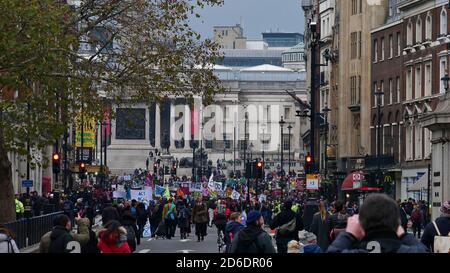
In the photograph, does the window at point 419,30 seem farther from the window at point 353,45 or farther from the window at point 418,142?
the window at point 353,45

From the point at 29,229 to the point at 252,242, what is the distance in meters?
26.7

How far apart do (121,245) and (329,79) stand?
97.4 m

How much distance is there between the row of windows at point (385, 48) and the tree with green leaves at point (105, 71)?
156 ft

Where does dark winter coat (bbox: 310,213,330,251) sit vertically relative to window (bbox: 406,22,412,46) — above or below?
below

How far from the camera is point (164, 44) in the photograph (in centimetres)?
4372

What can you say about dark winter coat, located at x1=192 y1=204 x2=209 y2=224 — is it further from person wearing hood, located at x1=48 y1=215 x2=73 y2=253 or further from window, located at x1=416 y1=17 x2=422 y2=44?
person wearing hood, located at x1=48 y1=215 x2=73 y2=253

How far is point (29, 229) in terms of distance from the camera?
44156 mm

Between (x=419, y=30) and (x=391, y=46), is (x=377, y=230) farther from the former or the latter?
(x=391, y=46)

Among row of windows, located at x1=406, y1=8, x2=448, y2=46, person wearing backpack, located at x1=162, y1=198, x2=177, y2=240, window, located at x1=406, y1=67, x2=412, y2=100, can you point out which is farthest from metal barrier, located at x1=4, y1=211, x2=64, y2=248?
window, located at x1=406, y1=67, x2=412, y2=100

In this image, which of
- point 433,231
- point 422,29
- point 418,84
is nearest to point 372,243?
point 433,231

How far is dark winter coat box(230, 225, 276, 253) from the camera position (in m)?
17.8

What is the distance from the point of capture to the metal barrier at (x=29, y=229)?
41500 millimetres

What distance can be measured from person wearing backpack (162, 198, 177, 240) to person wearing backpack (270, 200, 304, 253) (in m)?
30.7
